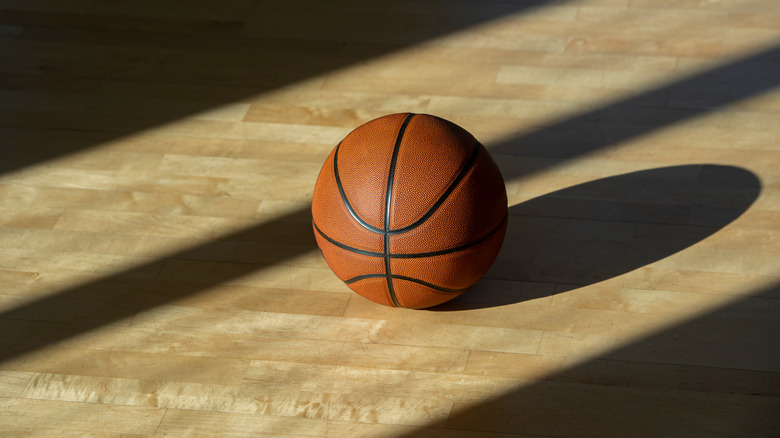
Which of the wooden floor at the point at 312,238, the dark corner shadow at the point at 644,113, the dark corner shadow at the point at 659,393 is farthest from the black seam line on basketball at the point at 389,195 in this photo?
the dark corner shadow at the point at 644,113

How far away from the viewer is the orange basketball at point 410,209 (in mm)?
2688

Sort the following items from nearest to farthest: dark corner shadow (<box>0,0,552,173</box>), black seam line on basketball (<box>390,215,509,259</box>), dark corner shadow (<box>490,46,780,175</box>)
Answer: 1. black seam line on basketball (<box>390,215,509,259</box>)
2. dark corner shadow (<box>490,46,780,175</box>)
3. dark corner shadow (<box>0,0,552,173</box>)

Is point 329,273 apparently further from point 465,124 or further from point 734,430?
point 734,430

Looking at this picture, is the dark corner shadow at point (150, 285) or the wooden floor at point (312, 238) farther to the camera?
the dark corner shadow at point (150, 285)

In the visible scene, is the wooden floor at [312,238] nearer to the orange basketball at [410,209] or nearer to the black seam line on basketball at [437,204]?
the orange basketball at [410,209]

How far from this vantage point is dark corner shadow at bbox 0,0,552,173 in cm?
409

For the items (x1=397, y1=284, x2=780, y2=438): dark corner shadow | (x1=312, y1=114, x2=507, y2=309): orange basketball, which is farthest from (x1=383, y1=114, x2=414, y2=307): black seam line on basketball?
(x1=397, y1=284, x2=780, y2=438): dark corner shadow

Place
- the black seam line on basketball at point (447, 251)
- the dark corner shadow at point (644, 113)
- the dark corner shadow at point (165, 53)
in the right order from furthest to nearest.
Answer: the dark corner shadow at point (165, 53) < the dark corner shadow at point (644, 113) < the black seam line on basketball at point (447, 251)

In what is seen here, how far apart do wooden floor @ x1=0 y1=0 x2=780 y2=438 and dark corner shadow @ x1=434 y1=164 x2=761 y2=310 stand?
1 cm

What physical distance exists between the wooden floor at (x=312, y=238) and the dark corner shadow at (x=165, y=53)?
0.6 inches

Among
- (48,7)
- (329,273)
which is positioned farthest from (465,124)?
(48,7)

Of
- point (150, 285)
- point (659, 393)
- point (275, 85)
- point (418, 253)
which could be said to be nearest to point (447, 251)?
point (418, 253)

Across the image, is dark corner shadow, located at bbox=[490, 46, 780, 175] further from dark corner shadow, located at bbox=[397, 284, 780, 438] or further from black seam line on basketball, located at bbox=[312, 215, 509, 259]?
dark corner shadow, located at bbox=[397, 284, 780, 438]

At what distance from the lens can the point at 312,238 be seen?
11.0 feet
